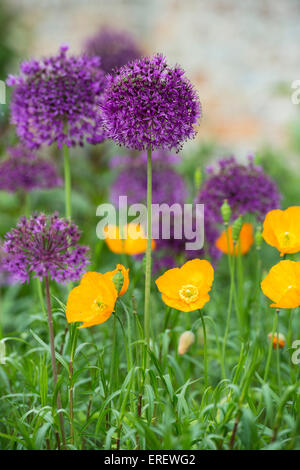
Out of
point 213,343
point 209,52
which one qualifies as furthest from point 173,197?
point 209,52

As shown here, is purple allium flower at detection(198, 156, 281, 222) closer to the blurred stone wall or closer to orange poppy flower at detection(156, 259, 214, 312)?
orange poppy flower at detection(156, 259, 214, 312)

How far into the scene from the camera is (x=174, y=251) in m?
1.83

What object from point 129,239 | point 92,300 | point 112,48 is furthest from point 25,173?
point 92,300

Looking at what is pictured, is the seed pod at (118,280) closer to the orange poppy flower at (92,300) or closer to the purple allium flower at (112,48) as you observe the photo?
the orange poppy flower at (92,300)

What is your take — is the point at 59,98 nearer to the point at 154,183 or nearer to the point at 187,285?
the point at 187,285

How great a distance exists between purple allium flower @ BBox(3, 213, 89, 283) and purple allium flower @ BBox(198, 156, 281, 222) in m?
0.58

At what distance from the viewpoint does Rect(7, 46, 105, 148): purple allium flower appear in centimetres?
138

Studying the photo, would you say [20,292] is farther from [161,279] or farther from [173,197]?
[161,279]

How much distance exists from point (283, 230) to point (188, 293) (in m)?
0.26

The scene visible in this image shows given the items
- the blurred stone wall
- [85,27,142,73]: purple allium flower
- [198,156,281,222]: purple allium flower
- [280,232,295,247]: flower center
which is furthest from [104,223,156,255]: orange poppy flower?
the blurred stone wall

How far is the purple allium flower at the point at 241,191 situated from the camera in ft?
5.13

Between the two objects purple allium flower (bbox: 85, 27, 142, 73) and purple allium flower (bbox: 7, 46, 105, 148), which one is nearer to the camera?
purple allium flower (bbox: 7, 46, 105, 148)

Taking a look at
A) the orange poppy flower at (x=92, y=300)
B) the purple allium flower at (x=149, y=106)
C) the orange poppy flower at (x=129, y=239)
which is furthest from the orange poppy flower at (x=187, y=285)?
the orange poppy flower at (x=129, y=239)

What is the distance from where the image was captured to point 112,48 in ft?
7.26
